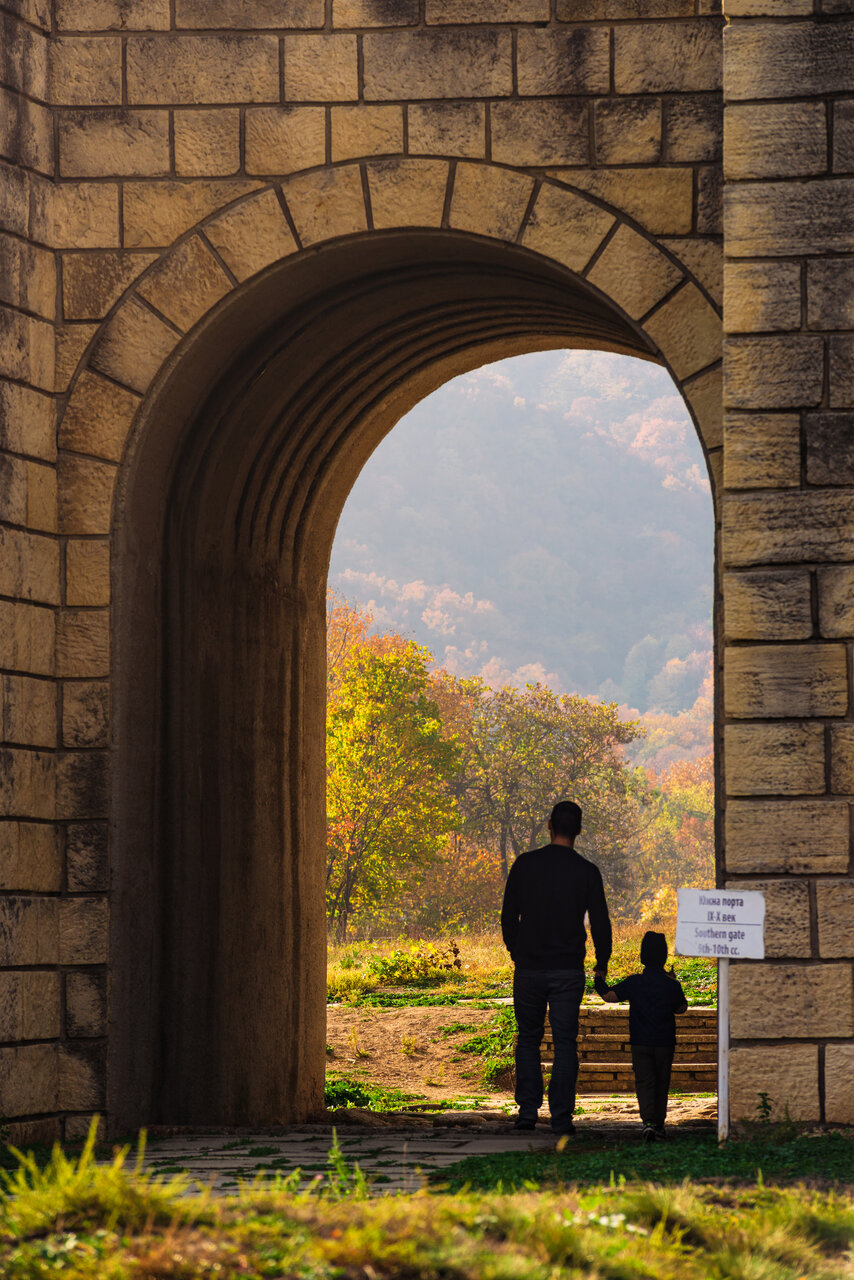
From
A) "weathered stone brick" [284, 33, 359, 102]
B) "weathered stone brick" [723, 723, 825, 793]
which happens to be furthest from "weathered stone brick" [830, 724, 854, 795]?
"weathered stone brick" [284, 33, 359, 102]

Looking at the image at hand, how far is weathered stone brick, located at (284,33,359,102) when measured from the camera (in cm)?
797

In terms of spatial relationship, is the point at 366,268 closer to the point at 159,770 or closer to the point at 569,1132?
the point at 159,770

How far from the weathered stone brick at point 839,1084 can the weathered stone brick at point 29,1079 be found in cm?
376

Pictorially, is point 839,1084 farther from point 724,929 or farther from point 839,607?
point 839,607

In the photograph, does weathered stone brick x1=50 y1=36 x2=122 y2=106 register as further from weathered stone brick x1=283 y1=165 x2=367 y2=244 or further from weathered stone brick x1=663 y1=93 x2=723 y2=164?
weathered stone brick x1=663 y1=93 x2=723 y2=164

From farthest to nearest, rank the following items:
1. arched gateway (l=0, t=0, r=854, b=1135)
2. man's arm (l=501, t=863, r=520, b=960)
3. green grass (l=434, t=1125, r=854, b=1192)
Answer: man's arm (l=501, t=863, r=520, b=960) < arched gateway (l=0, t=0, r=854, b=1135) < green grass (l=434, t=1125, r=854, b=1192)

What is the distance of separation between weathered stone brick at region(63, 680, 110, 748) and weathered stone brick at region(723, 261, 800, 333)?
3638 mm

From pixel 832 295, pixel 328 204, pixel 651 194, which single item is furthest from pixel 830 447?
pixel 328 204

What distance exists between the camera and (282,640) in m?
9.95

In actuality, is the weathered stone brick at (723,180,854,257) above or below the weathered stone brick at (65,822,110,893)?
above

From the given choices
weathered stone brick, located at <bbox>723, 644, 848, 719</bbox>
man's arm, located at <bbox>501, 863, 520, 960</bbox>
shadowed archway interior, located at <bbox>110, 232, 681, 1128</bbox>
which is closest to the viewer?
weathered stone brick, located at <bbox>723, 644, 848, 719</bbox>

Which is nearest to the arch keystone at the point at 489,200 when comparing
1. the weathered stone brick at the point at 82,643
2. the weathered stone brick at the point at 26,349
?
the weathered stone brick at the point at 26,349

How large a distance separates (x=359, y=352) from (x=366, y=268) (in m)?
1.12

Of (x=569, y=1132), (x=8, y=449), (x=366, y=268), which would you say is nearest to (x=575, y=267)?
(x=366, y=268)
